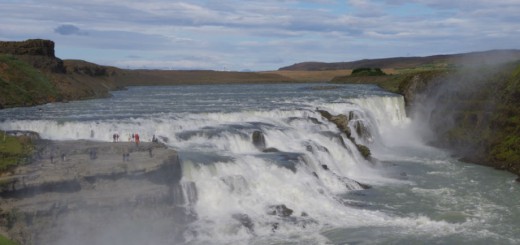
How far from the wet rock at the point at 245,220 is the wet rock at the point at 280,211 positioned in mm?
993

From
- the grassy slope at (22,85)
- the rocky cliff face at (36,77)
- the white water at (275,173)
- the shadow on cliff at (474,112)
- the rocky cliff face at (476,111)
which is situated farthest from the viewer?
the rocky cliff face at (36,77)

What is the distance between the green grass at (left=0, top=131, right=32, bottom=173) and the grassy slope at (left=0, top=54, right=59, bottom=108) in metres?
17.5

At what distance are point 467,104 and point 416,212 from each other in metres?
16.5

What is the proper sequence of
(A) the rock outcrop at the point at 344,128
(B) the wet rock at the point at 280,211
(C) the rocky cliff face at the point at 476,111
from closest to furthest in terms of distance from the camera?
1. (B) the wet rock at the point at 280,211
2. (C) the rocky cliff face at the point at 476,111
3. (A) the rock outcrop at the point at 344,128

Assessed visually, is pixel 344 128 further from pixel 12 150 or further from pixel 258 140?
pixel 12 150

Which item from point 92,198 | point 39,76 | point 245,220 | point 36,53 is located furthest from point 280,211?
point 36,53

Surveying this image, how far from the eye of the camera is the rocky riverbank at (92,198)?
14.7 m

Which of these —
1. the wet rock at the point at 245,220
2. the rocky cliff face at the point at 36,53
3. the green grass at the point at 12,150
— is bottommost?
the wet rock at the point at 245,220

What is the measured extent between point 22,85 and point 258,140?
79.9 feet

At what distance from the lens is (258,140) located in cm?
2498

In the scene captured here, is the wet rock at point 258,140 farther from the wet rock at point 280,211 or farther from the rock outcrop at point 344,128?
the wet rock at point 280,211

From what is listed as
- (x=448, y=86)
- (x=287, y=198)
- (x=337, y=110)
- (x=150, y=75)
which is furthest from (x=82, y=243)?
(x=150, y=75)

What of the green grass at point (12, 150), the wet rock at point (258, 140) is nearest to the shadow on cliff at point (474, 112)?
the wet rock at point (258, 140)

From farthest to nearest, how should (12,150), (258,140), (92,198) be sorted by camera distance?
(258,140), (12,150), (92,198)
